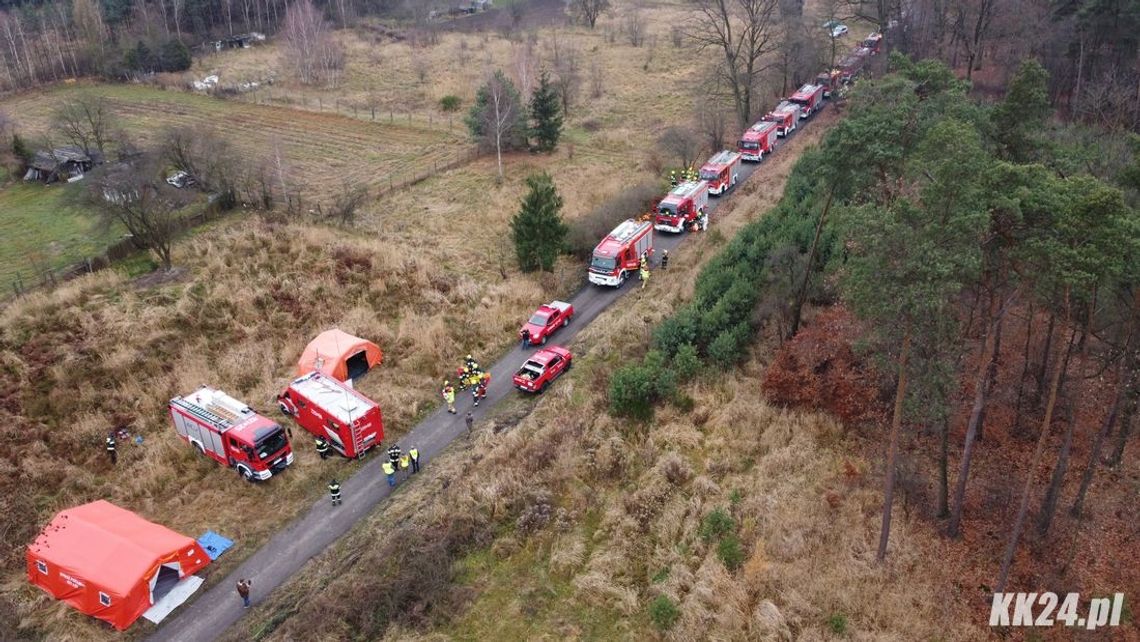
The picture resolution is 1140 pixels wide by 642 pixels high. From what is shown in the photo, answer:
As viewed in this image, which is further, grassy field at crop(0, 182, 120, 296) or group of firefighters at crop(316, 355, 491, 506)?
grassy field at crop(0, 182, 120, 296)

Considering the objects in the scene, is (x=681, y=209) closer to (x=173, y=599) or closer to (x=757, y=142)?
(x=757, y=142)

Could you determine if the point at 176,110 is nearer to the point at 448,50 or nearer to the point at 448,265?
the point at 448,50

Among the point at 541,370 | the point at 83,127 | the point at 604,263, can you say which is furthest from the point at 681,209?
the point at 83,127

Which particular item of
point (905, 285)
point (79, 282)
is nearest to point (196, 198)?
point (79, 282)

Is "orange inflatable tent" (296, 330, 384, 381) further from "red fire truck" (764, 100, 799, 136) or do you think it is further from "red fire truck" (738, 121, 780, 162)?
"red fire truck" (764, 100, 799, 136)

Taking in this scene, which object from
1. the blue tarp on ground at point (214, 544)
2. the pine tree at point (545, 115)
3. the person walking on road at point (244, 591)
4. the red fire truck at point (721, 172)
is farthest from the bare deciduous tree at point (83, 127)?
the red fire truck at point (721, 172)

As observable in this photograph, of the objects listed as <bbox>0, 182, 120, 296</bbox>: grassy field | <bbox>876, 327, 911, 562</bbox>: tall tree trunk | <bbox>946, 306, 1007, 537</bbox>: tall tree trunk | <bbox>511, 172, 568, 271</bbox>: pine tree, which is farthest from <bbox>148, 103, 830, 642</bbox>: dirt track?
<bbox>0, 182, 120, 296</bbox>: grassy field

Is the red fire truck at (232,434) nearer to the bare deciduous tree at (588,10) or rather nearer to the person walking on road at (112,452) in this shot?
the person walking on road at (112,452)
